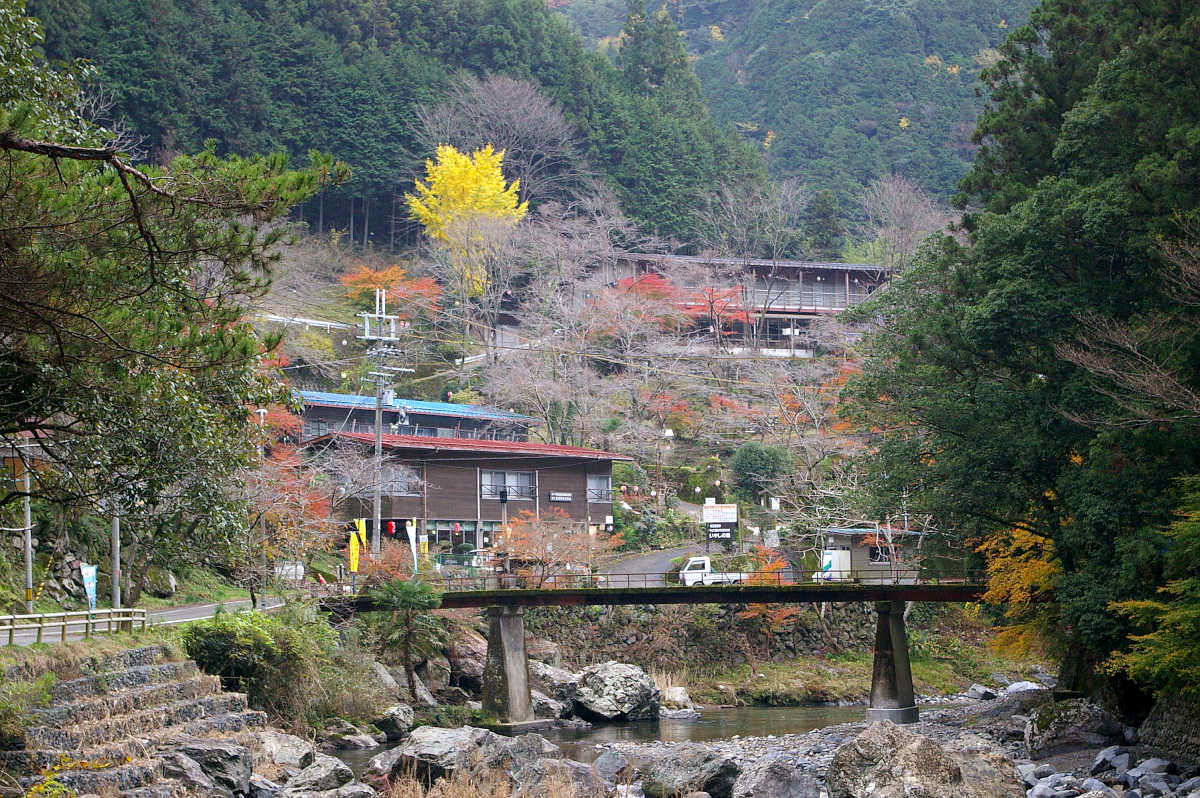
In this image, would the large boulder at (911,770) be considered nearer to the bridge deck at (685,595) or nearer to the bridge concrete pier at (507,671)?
the bridge deck at (685,595)

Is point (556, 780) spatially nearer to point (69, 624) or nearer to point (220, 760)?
point (220, 760)

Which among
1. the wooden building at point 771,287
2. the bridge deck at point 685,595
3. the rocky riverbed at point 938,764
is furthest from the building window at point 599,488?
the rocky riverbed at point 938,764

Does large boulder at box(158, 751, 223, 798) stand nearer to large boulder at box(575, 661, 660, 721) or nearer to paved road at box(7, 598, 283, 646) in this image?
paved road at box(7, 598, 283, 646)

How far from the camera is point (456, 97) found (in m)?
64.4

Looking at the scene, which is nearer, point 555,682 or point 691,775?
point 691,775

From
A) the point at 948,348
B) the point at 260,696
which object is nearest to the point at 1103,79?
the point at 948,348

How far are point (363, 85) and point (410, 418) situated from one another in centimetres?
2559

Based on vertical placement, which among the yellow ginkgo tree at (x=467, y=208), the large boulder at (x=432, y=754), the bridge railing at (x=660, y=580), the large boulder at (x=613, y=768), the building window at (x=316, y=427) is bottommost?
A: the large boulder at (x=613, y=768)

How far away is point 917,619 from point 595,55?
46.8 meters

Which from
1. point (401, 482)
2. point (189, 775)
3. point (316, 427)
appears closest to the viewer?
point (189, 775)

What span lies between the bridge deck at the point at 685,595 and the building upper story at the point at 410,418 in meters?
12.9

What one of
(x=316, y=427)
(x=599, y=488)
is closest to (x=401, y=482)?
(x=316, y=427)

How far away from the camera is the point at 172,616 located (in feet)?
90.8

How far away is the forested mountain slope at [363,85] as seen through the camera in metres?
56.6
